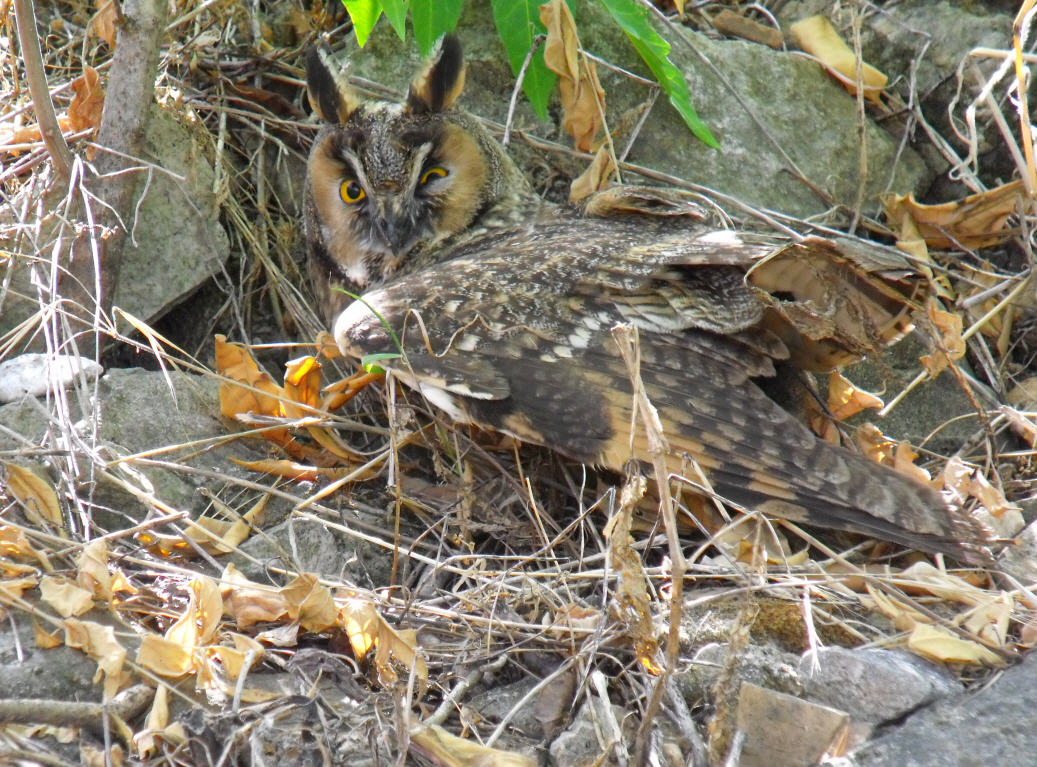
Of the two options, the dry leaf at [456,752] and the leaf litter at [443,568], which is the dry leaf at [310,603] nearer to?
the leaf litter at [443,568]

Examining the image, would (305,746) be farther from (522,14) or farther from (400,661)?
(522,14)

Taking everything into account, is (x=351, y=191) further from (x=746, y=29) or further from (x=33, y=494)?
(x=746, y=29)

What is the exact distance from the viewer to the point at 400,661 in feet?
5.61

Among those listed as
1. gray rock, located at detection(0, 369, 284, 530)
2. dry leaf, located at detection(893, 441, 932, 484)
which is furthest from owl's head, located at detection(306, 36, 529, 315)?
dry leaf, located at detection(893, 441, 932, 484)

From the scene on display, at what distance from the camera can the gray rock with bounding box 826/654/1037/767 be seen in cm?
136

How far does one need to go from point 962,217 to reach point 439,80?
4.99ft

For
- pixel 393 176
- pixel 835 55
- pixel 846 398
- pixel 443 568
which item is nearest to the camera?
pixel 443 568

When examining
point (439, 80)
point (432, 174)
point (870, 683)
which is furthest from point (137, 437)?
point (870, 683)

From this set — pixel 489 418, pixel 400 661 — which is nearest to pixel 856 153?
pixel 489 418

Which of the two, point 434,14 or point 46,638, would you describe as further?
point 434,14

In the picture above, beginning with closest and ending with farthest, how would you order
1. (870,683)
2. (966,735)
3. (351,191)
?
1. (966,735)
2. (870,683)
3. (351,191)

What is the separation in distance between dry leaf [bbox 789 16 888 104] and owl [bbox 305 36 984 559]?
897 millimetres

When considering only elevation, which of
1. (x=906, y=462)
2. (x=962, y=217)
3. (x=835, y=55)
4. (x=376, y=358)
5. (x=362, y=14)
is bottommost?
(x=906, y=462)

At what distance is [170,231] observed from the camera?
2.76 meters
